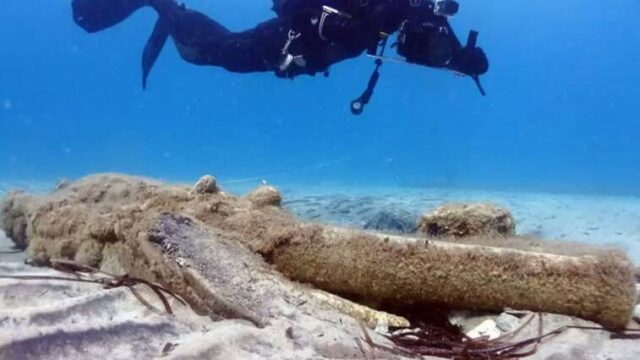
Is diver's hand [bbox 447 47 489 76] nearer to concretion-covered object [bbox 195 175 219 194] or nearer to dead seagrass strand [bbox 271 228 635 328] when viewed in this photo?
concretion-covered object [bbox 195 175 219 194]

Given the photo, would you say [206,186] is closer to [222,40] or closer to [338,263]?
[338,263]

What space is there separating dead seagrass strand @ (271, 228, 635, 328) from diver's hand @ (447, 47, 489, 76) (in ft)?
15.3

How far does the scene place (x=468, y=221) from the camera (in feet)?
12.8

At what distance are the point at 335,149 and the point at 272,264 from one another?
3646 inches

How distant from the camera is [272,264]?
3271 mm

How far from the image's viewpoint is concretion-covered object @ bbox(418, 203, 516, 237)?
3.90m

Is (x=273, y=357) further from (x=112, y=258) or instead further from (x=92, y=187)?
(x=92, y=187)

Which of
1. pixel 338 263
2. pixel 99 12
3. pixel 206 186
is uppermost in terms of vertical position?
pixel 99 12

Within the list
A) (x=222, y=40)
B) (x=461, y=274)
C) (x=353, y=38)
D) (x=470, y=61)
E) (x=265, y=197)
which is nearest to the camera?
(x=461, y=274)

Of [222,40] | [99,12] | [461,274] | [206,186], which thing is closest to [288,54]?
[222,40]

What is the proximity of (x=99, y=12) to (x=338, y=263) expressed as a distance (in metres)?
9.46

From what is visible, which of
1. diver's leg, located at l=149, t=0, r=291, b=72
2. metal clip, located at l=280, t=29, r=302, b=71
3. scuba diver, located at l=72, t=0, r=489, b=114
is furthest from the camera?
diver's leg, located at l=149, t=0, r=291, b=72

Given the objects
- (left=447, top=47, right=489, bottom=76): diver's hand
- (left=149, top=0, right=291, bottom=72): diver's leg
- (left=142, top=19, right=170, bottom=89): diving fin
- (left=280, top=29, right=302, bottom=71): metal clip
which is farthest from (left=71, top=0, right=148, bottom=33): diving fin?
(left=447, top=47, right=489, bottom=76): diver's hand

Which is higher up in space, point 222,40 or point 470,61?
point 222,40
